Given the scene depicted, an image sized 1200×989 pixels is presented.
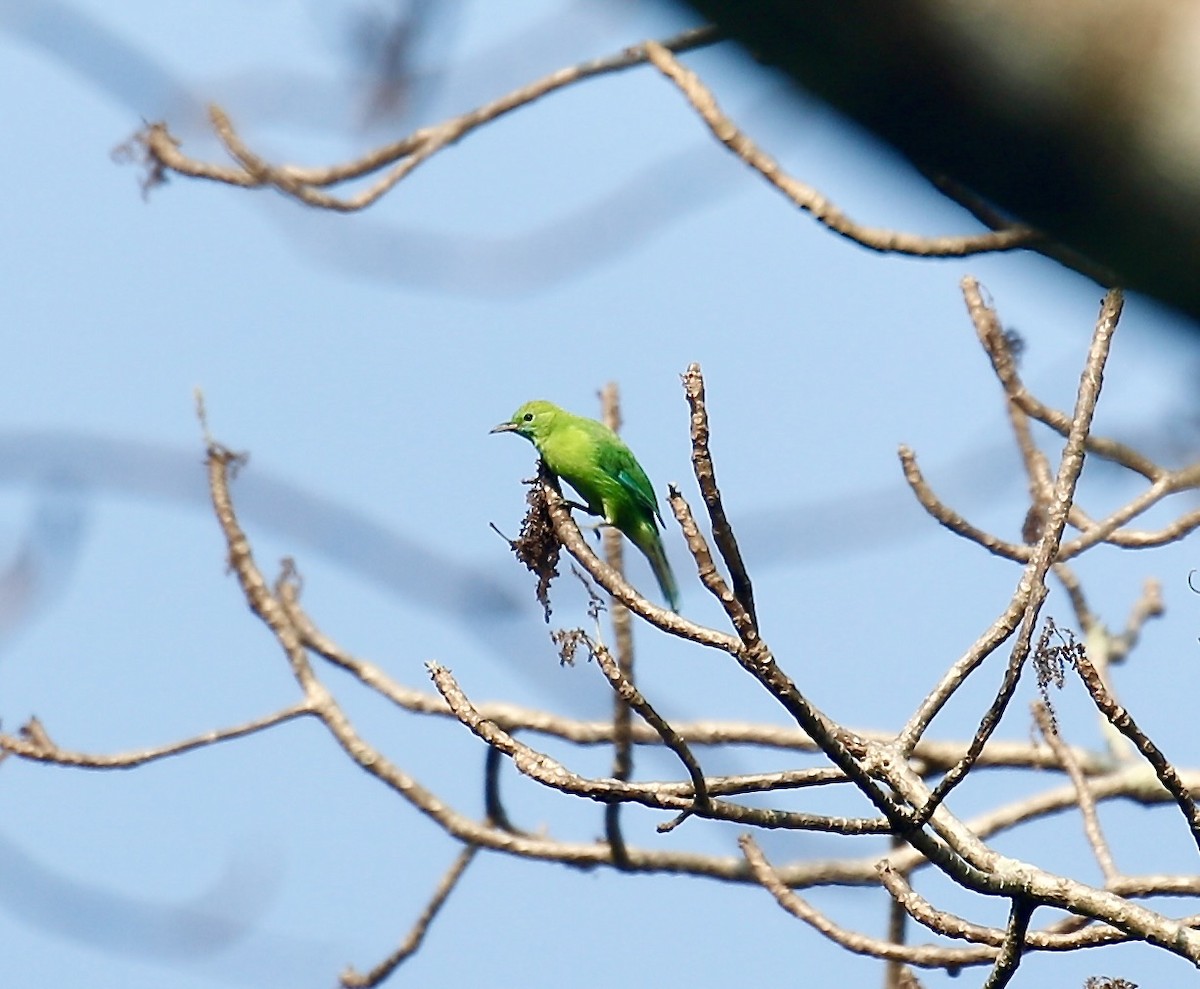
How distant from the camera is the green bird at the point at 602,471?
5.98 metres

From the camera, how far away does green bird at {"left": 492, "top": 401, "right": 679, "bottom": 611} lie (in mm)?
5984

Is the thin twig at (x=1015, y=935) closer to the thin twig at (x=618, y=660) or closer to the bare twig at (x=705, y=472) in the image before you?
the bare twig at (x=705, y=472)

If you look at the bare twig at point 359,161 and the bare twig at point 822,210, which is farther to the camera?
the bare twig at point 359,161

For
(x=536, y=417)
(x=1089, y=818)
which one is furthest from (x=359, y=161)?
(x=1089, y=818)

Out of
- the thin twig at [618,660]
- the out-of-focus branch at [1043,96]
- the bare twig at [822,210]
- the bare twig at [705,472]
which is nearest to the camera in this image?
the out-of-focus branch at [1043,96]

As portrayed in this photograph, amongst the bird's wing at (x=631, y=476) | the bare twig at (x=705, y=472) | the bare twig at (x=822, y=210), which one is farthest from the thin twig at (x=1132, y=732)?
the bird's wing at (x=631, y=476)

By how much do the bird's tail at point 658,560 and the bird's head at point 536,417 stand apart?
61cm

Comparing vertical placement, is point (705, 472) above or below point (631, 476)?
below

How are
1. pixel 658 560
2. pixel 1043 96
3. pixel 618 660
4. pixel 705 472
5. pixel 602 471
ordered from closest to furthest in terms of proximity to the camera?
pixel 1043 96, pixel 705 472, pixel 618 660, pixel 602 471, pixel 658 560

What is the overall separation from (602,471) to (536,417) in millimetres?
588

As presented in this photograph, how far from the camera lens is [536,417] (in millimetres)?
6410

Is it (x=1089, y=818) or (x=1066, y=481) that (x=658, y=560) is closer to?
(x=1089, y=818)

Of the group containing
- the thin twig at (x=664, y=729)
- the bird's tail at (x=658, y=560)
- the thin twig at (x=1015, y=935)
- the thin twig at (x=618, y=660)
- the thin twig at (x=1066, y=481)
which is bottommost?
the thin twig at (x=1015, y=935)

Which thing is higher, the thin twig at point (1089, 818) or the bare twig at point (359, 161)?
the bare twig at point (359, 161)
